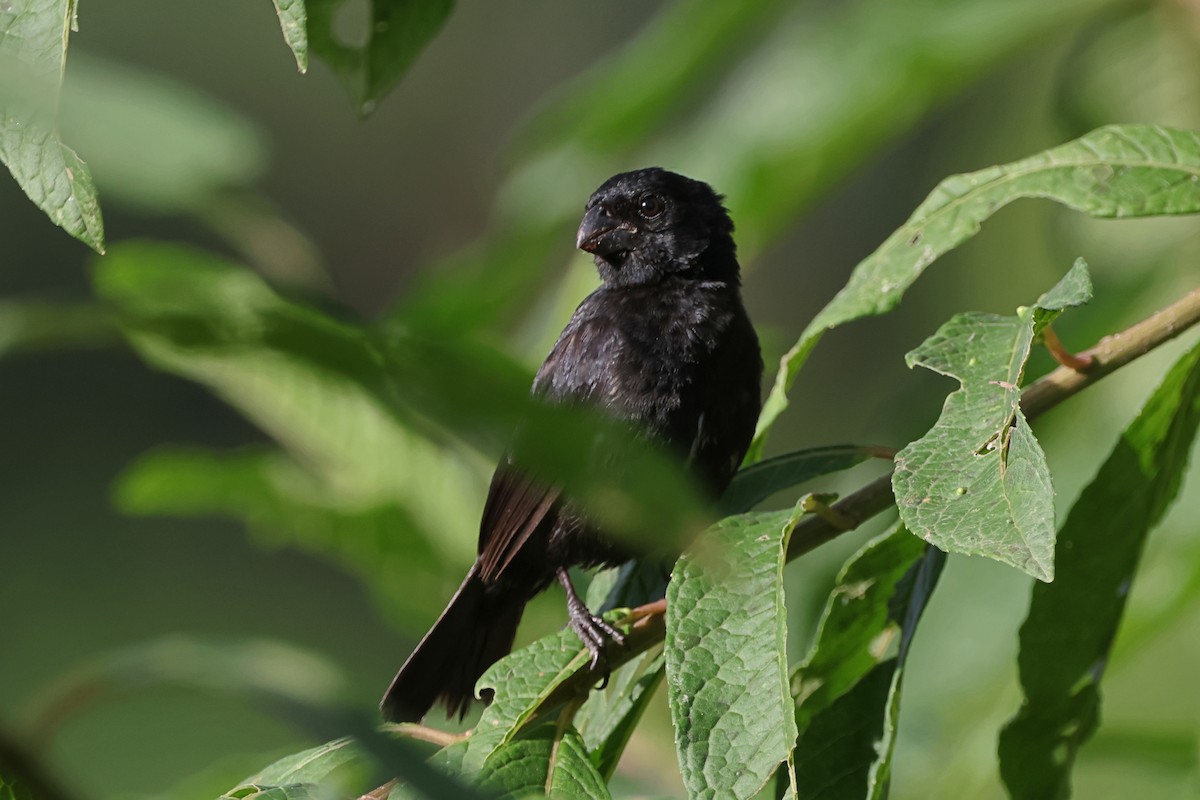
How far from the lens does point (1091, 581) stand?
182 cm

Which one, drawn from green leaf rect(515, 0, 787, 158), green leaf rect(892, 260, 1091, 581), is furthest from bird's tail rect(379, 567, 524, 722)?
green leaf rect(892, 260, 1091, 581)

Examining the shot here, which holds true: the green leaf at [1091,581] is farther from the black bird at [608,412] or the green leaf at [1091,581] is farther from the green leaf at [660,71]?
the green leaf at [660,71]

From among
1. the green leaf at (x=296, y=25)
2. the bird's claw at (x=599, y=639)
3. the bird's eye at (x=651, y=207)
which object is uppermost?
the bird's eye at (x=651, y=207)

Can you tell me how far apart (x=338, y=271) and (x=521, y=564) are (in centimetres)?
1608

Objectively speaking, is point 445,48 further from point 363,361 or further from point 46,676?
point 363,361

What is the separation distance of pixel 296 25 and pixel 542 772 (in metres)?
0.89

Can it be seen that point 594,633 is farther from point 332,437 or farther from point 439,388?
point 439,388

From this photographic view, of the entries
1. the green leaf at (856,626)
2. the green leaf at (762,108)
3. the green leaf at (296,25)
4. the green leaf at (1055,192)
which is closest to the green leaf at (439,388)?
the green leaf at (296,25)

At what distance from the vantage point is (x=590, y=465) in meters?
0.58

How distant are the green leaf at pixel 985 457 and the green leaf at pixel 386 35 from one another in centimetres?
75

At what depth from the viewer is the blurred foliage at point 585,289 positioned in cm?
73

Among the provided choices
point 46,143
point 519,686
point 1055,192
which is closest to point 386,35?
point 46,143

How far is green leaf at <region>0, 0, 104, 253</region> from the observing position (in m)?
1.02

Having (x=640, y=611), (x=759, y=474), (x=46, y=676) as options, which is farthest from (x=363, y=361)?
(x=46, y=676)
